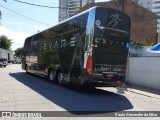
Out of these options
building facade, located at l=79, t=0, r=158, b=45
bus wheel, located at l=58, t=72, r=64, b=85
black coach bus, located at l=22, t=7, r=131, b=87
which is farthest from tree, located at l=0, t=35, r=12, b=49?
black coach bus, located at l=22, t=7, r=131, b=87

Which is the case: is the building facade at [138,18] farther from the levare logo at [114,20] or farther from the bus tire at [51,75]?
the levare logo at [114,20]

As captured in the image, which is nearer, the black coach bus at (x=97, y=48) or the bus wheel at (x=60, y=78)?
the black coach bus at (x=97, y=48)

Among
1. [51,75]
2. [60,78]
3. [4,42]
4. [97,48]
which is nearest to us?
[97,48]

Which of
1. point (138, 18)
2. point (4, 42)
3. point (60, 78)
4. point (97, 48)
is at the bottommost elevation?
point (60, 78)

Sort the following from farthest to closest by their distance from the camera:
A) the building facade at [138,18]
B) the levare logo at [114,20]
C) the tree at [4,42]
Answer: the tree at [4,42]
the building facade at [138,18]
the levare logo at [114,20]

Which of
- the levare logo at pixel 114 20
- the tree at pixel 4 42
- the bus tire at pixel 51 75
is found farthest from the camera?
the tree at pixel 4 42

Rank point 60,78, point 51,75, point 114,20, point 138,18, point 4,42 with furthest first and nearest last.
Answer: point 4,42, point 138,18, point 51,75, point 60,78, point 114,20

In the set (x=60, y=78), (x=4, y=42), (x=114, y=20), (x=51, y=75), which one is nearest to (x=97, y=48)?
(x=114, y=20)

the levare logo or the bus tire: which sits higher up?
the levare logo

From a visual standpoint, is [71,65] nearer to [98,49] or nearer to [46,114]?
[98,49]

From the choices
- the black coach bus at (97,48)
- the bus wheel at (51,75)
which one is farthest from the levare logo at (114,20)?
the bus wheel at (51,75)

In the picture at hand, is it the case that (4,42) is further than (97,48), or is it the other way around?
(4,42)

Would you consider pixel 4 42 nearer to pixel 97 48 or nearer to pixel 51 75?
pixel 51 75

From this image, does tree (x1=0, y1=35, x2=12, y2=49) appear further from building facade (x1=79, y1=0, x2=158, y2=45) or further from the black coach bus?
the black coach bus
